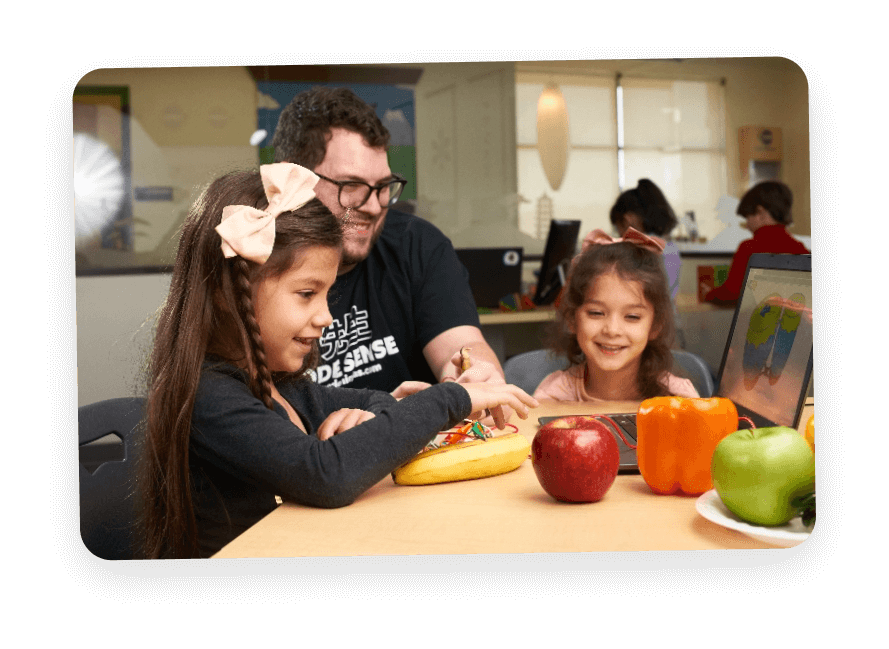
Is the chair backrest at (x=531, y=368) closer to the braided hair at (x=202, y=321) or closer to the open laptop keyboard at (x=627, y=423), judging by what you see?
the open laptop keyboard at (x=627, y=423)

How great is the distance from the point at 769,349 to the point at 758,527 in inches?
12.5

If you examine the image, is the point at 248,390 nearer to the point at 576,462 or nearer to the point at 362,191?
the point at 576,462

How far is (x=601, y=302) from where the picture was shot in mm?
1632

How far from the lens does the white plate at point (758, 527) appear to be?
2.33 ft

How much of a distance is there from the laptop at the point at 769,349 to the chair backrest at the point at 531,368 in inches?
19.3

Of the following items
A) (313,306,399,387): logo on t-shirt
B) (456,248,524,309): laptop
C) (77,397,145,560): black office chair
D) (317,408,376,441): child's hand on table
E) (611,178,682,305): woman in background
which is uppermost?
(611,178,682,305): woman in background

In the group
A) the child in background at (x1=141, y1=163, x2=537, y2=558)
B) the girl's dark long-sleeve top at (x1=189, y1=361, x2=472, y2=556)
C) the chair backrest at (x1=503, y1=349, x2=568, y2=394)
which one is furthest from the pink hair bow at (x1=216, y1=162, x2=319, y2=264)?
the chair backrest at (x1=503, y1=349, x2=568, y2=394)

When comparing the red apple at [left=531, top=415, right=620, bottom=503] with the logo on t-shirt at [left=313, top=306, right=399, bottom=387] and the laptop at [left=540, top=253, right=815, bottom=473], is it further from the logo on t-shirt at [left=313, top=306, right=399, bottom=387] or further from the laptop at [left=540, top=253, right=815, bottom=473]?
the logo on t-shirt at [left=313, top=306, right=399, bottom=387]

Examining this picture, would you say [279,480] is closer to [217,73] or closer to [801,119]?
[217,73]

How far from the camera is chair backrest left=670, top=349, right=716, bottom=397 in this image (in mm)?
1507

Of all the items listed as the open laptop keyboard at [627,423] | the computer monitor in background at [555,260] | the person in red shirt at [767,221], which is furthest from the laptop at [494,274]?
the open laptop keyboard at [627,423]

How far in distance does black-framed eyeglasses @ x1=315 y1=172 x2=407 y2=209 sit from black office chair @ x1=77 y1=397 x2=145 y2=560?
1.57ft

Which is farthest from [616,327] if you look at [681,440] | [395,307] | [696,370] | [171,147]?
[171,147]

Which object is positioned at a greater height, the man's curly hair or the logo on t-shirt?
the man's curly hair
